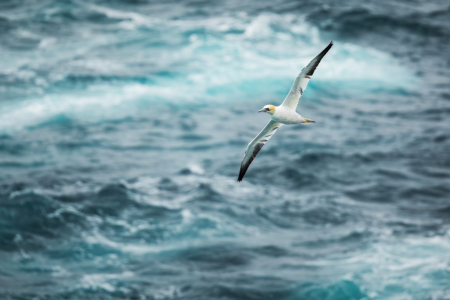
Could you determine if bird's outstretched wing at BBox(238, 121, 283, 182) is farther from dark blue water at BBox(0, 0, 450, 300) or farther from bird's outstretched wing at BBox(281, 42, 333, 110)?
dark blue water at BBox(0, 0, 450, 300)

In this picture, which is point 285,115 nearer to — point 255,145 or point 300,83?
point 300,83

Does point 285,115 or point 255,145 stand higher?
point 285,115

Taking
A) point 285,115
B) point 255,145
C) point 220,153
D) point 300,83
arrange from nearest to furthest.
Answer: point 300,83 < point 285,115 < point 255,145 < point 220,153

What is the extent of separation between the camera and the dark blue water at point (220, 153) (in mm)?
35250

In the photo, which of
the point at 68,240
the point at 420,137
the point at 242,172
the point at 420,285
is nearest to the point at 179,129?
the point at 68,240

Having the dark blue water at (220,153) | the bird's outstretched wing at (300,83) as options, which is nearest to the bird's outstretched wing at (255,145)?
the bird's outstretched wing at (300,83)

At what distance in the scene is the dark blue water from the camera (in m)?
35.2

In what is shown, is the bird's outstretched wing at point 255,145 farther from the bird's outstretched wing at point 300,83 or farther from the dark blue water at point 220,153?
the dark blue water at point 220,153

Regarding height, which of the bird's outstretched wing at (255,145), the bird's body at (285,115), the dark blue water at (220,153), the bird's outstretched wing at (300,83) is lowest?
the dark blue water at (220,153)

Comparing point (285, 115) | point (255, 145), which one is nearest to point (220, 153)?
point (255, 145)

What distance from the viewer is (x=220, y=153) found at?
46.9 meters

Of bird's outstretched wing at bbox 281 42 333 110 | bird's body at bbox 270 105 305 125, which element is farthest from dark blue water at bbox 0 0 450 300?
bird's outstretched wing at bbox 281 42 333 110

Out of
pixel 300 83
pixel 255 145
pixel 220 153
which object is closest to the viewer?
pixel 300 83

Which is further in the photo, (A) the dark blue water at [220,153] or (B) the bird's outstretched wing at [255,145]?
(A) the dark blue water at [220,153]
